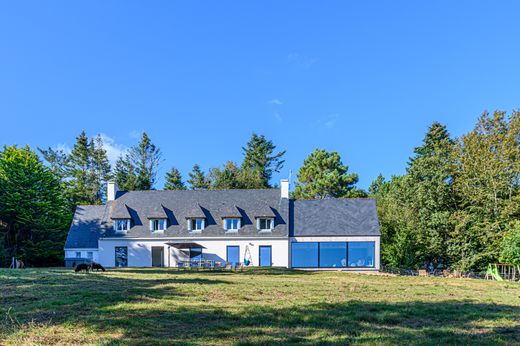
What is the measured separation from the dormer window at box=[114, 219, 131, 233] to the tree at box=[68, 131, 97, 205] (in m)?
22.2

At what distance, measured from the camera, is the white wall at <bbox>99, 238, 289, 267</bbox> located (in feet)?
123

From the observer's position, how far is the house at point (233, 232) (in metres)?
37.2

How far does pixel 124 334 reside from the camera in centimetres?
833

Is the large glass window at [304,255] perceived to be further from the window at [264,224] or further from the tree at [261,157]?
the tree at [261,157]

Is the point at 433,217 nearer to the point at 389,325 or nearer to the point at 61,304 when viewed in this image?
the point at 389,325

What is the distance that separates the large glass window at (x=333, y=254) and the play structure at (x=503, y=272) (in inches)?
431

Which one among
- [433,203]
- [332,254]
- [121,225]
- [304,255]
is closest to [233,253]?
[304,255]

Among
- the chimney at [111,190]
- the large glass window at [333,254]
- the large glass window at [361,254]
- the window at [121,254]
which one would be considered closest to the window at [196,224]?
the window at [121,254]

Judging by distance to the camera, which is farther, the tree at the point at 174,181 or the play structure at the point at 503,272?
the tree at the point at 174,181

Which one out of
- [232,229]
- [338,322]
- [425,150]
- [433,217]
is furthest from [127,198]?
[425,150]

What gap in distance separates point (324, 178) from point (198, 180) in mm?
18755

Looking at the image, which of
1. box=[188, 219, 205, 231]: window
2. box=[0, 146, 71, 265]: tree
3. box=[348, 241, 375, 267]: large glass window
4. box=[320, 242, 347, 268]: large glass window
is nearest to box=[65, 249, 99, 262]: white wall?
box=[0, 146, 71, 265]: tree

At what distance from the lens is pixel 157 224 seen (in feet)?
129

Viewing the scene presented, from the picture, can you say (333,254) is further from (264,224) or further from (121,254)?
(121,254)
